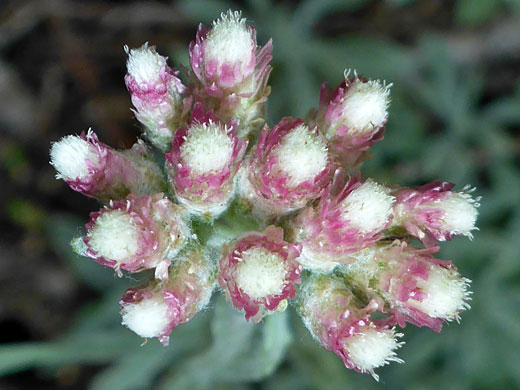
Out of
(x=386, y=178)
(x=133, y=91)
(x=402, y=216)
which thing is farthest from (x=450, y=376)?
(x=133, y=91)

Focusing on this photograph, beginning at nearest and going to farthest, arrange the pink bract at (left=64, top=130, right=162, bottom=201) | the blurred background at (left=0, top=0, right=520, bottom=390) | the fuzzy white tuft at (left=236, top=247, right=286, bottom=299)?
the fuzzy white tuft at (left=236, top=247, right=286, bottom=299) → the pink bract at (left=64, top=130, right=162, bottom=201) → the blurred background at (left=0, top=0, right=520, bottom=390)

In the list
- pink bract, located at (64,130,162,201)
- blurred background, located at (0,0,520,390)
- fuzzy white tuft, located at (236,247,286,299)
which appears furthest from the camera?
blurred background, located at (0,0,520,390)

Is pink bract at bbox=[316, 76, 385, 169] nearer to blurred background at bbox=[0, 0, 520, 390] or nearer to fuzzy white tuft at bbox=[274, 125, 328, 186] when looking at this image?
fuzzy white tuft at bbox=[274, 125, 328, 186]

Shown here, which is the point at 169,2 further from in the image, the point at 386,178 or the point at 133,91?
the point at 133,91

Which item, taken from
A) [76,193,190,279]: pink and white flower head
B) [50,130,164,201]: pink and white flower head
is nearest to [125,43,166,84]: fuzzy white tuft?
[50,130,164,201]: pink and white flower head

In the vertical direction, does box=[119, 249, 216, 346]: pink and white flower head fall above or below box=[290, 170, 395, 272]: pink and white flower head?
below

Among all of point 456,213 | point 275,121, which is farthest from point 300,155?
point 275,121
